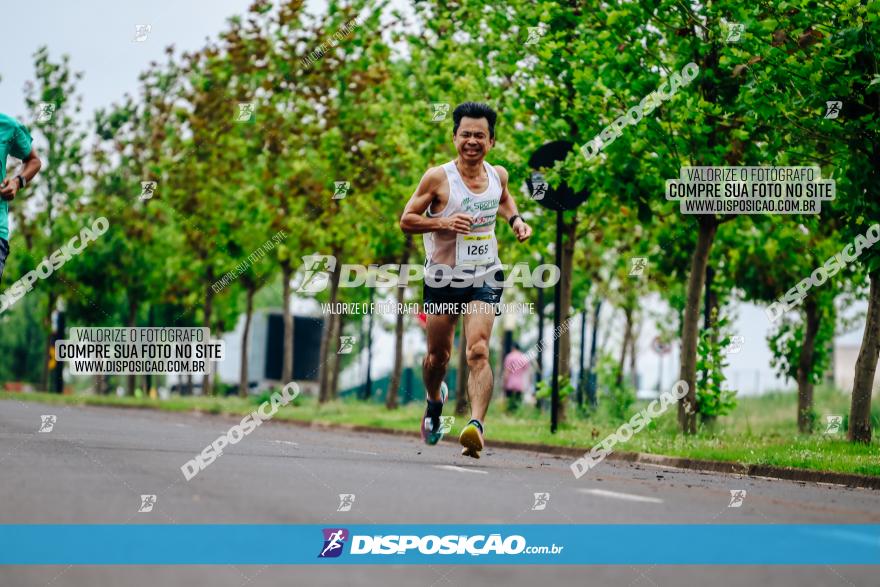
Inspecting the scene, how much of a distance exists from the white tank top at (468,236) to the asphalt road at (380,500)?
4.96 feet

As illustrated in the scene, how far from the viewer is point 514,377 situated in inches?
1152

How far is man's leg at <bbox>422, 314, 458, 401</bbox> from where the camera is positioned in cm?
965

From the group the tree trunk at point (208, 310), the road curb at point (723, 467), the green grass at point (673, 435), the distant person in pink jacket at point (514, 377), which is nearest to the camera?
the road curb at point (723, 467)

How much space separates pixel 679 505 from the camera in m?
7.45

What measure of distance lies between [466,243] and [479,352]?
2.61 ft

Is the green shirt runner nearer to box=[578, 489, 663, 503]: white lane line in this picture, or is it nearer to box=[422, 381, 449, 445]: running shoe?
box=[422, 381, 449, 445]: running shoe

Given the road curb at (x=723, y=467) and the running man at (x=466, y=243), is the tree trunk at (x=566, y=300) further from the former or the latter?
the running man at (x=466, y=243)

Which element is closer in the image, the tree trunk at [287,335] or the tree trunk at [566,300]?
the tree trunk at [566,300]

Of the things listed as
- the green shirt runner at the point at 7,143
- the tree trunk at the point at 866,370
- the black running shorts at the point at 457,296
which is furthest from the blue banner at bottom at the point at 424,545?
the tree trunk at the point at 866,370

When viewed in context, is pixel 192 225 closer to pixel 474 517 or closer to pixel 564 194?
pixel 564 194

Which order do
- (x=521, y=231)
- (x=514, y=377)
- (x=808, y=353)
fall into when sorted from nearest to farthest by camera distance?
(x=521, y=231) → (x=808, y=353) → (x=514, y=377)

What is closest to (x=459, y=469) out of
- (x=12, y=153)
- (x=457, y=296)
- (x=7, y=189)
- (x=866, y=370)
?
(x=457, y=296)

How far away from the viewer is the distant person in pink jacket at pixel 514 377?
26.0 m

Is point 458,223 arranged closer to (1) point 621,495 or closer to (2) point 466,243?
(2) point 466,243
